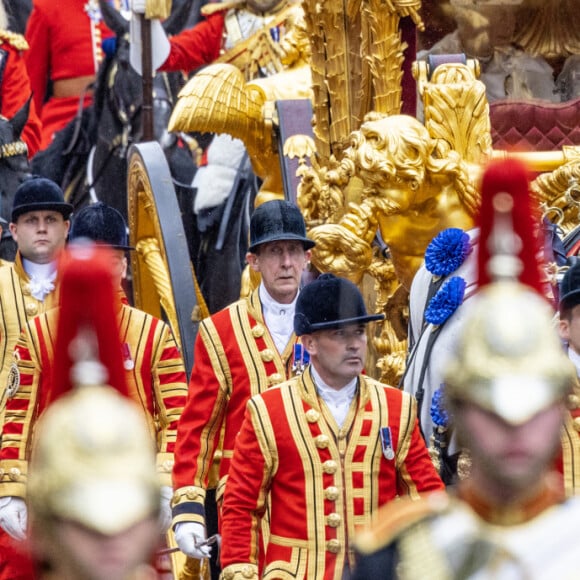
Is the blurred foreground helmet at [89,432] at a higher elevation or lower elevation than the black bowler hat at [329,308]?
lower

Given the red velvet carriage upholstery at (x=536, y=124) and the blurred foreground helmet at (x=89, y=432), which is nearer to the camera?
the blurred foreground helmet at (x=89, y=432)

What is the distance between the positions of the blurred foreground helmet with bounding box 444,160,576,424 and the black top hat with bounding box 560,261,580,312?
206cm

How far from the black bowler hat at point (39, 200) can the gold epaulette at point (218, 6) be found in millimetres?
7060

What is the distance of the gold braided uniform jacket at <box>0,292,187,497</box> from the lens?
7.65 metres

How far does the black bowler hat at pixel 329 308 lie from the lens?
6.44 meters

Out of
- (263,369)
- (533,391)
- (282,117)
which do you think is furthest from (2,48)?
(533,391)

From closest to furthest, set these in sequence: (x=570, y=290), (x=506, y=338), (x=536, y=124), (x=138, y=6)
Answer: (x=506, y=338) < (x=570, y=290) < (x=536, y=124) < (x=138, y=6)

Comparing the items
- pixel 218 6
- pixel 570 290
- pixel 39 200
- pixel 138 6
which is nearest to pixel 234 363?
pixel 39 200

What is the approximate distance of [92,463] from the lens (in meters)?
3.71

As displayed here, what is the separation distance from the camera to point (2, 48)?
13016 millimetres

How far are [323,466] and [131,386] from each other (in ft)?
4.32

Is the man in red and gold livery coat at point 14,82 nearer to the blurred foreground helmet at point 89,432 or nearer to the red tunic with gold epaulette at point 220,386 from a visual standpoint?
Result: the red tunic with gold epaulette at point 220,386

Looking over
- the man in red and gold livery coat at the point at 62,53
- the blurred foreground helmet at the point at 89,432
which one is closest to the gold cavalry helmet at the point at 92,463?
the blurred foreground helmet at the point at 89,432

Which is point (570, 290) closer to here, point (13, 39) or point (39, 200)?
point (39, 200)
